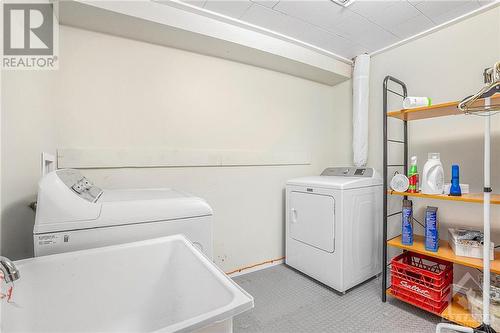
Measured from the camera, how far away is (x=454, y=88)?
2.00 m

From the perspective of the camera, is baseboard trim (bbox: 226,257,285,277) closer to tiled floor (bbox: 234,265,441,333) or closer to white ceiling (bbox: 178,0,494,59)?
tiled floor (bbox: 234,265,441,333)

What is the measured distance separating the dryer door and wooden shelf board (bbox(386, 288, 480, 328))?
2.30 feet

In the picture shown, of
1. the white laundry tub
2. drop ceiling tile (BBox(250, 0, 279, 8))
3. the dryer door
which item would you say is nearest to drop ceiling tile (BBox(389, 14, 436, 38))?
drop ceiling tile (BBox(250, 0, 279, 8))

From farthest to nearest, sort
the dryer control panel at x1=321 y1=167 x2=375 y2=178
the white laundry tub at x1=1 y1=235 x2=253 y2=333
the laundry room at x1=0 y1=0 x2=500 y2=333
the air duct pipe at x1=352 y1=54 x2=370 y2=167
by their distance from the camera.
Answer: the air duct pipe at x1=352 y1=54 x2=370 y2=167, the dryer control panel at x1=321 y1=167 x2=375 y2=178, the laundry room at x1=0 y1=0 x2=500 y2=333, the white laundry tub at x1=1 y1=235 x2=253 y2=333

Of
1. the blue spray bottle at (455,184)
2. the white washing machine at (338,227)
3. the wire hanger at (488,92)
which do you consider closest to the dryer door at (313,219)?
the white washing machine at (338,227)

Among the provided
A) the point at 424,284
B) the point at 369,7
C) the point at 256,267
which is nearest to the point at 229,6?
the point at 369,7

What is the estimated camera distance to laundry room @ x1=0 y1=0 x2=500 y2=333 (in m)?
1.07

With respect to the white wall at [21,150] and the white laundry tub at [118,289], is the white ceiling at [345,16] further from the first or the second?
the white laundry tub at [118,289]

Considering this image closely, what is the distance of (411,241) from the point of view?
184 centimetres

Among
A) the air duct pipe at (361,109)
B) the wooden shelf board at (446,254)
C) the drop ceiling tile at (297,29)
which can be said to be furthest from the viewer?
the air duct pipe at (361,109)

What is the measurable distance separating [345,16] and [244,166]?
156 centimetres

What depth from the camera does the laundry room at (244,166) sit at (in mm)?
1070

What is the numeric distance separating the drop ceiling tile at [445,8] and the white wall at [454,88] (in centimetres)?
11

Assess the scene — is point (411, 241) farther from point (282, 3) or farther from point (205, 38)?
point (205, 38)
